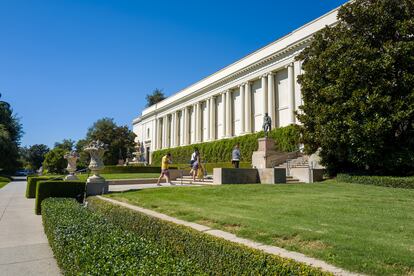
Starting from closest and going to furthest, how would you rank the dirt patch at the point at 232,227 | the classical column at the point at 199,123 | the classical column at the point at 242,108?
the dirt patch at the point at 232,227 < the classical column at the point at 242,108 < the classical column at the point at 199,123

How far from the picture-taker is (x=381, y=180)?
49.2 ft

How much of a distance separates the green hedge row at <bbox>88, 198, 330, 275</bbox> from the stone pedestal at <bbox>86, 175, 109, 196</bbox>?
7.10 metres

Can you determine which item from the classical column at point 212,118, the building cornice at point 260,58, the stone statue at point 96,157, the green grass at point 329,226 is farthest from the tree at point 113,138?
the green grass at point 329,226

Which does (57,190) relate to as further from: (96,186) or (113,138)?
(113,138)

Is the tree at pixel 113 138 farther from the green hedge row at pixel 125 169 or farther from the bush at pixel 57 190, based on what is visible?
the bush at pixel 57 190

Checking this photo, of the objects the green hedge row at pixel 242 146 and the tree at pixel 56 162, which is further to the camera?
the tree at pixel 56 162

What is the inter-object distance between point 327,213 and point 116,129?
190 ft

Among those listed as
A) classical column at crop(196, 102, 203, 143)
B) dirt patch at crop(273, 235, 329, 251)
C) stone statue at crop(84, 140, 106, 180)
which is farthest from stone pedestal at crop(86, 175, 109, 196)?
classical column at crop(196, 102, 203, 143)

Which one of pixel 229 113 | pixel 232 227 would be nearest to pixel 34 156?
pixel 229 113

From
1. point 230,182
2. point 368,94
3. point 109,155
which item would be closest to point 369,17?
point 368,94

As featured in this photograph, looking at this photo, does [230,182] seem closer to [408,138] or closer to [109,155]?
[408,138]

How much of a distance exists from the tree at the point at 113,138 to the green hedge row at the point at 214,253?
181ft

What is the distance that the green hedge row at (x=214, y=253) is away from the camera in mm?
3307

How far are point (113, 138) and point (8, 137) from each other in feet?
67.7
